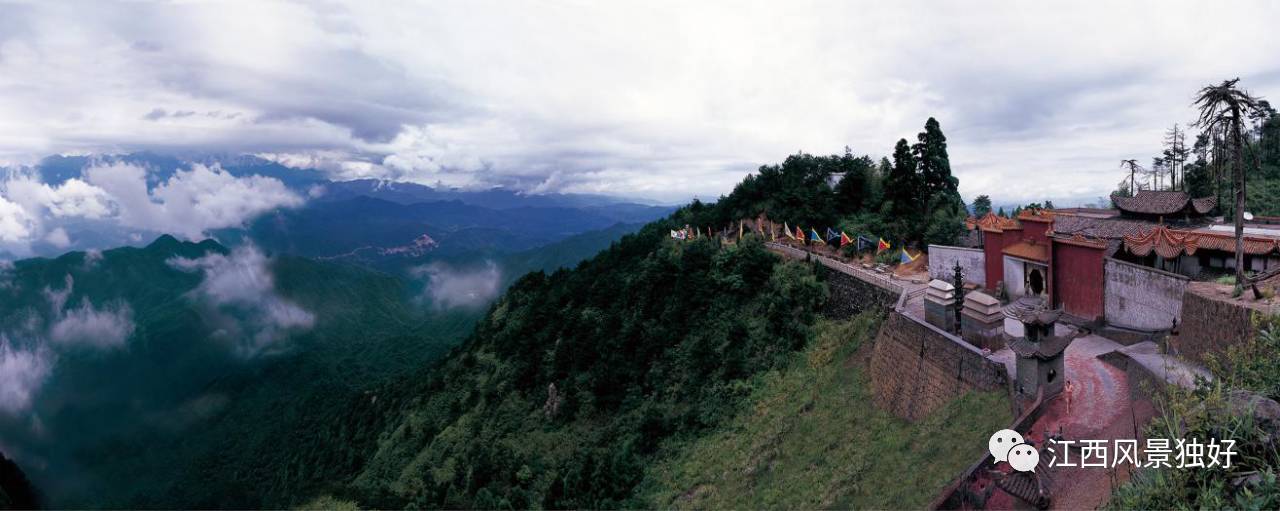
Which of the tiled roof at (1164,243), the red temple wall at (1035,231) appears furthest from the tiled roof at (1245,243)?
the red temple wall at (1035,231)

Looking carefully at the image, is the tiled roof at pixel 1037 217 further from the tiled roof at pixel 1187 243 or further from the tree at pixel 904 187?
the tree at pixel 904 187

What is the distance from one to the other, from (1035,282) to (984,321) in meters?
6.61

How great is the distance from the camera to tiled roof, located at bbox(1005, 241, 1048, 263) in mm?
21875

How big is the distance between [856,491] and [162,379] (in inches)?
4418

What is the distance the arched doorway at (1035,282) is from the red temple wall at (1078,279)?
1245mm

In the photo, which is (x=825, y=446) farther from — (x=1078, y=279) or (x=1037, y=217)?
(x=1037, y=217)

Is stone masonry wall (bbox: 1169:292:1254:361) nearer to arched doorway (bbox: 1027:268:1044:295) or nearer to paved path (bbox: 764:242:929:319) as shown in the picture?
arched doorway (bbox: 1027:268:1044:295)

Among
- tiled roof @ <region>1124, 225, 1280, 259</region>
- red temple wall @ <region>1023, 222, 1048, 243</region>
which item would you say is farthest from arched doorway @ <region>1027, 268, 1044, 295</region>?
tiled roof @ <region>1124, 225, 1280, 259</region>

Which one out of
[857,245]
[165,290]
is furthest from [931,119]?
[165,290]

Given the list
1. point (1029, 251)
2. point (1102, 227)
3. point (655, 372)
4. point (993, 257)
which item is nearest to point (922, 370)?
point (1029, 251)

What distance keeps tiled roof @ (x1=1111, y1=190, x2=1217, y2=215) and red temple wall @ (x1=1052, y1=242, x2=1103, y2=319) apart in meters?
5.36

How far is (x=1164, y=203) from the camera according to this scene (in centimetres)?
2284

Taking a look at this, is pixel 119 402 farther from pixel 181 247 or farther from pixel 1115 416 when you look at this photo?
pixel 1115 416

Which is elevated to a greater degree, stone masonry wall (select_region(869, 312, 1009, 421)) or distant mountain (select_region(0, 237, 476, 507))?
stone masonry wall (select_region(869, 312, 1009, 421))
